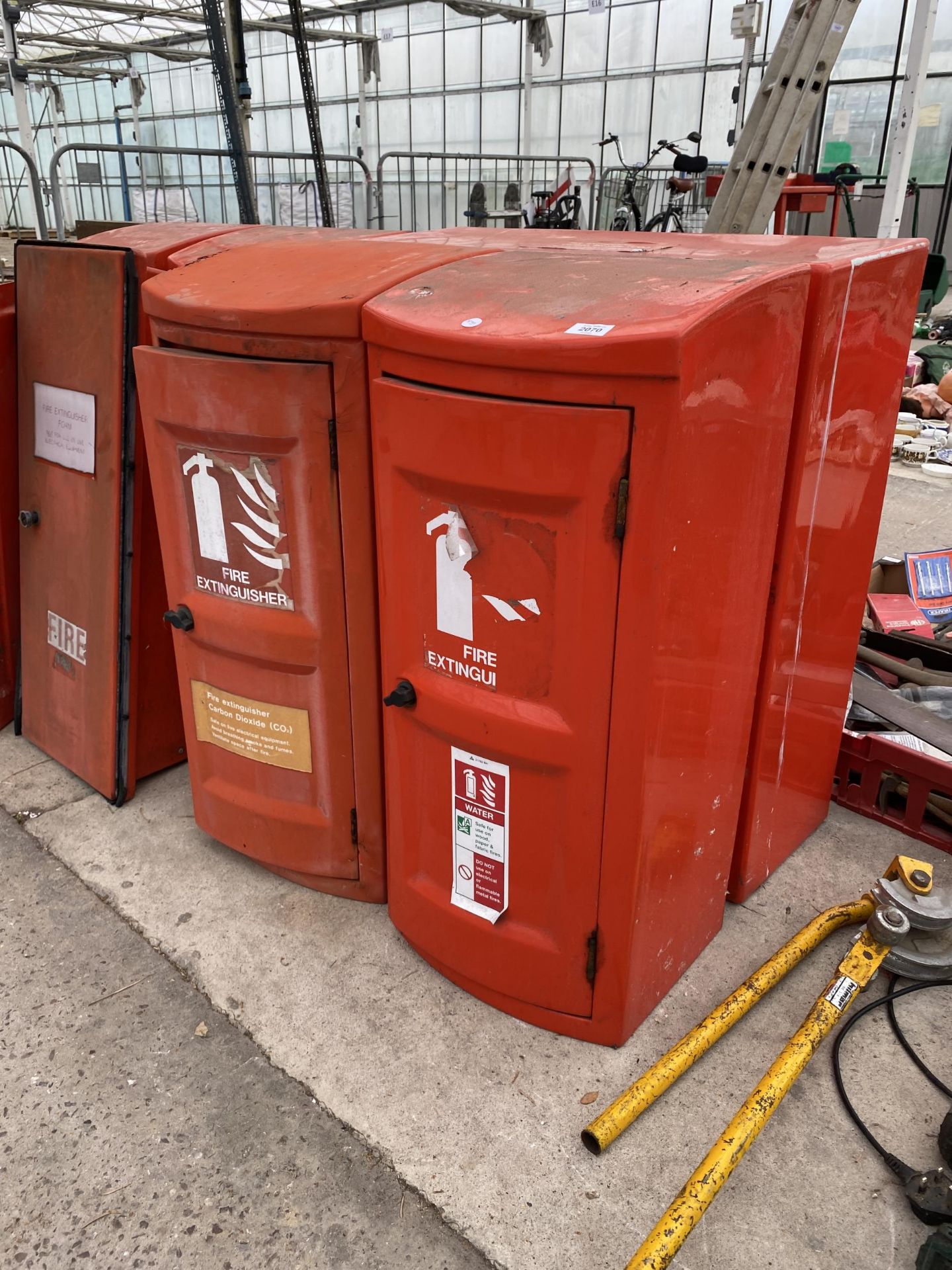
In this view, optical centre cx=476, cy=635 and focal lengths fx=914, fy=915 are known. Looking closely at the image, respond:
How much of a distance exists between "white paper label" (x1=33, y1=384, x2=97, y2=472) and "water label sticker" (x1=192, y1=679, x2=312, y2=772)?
833mm

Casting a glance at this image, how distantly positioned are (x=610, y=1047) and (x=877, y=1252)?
62 cm

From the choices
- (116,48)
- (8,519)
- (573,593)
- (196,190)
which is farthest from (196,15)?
(573,593)

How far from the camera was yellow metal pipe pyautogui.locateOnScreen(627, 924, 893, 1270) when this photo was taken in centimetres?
155

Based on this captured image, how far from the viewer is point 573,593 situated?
1.66 meters

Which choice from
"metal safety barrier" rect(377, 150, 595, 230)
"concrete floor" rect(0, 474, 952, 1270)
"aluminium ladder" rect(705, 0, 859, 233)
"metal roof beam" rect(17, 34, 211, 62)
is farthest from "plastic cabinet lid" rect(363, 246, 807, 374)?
"metal roof beam" rect(17, 34, 211, 62)

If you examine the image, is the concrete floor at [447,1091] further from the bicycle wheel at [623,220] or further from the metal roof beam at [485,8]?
the metal roof beam at [485,8]

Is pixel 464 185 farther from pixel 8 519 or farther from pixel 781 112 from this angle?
pixel 8 519

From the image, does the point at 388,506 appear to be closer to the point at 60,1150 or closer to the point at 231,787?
the point at 231,787

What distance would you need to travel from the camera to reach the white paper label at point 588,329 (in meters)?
1.48

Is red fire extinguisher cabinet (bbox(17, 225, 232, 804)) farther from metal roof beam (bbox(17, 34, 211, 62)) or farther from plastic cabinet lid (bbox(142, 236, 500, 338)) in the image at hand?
metal roof beam (bbox(17, 34, 211, 62))

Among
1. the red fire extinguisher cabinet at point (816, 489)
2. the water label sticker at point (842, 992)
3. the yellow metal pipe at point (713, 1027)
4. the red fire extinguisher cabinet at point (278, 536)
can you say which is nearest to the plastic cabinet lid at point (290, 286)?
the red fire extinguisher cabinet at point (278, 536)

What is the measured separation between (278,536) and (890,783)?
200cm

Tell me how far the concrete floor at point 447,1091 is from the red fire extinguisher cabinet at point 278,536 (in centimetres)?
29

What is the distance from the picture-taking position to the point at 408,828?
7.13ft
